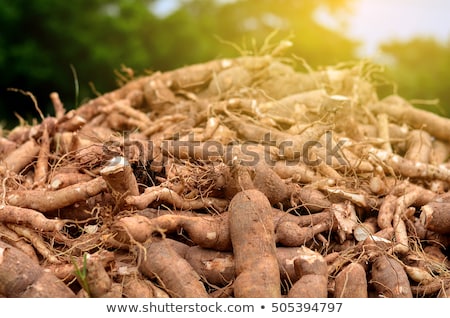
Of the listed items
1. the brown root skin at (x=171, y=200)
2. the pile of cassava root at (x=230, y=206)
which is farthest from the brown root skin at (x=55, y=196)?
the brown root skin at (x=171, y=200)

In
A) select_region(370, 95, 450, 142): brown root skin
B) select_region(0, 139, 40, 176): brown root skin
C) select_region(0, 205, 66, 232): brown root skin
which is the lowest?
select_region(0, 205, 66, 232): brown root skin

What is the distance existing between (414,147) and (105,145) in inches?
84.5

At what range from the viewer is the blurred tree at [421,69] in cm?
855

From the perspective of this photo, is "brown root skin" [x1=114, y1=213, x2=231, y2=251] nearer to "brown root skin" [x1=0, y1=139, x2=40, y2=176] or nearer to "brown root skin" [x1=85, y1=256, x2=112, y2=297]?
"brown root skin" [x1=85, y1=256, x2=112, y2=297]

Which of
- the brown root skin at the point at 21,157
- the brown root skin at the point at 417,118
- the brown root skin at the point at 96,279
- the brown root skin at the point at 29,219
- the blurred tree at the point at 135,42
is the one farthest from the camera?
the blurred tree at the point at 135,42

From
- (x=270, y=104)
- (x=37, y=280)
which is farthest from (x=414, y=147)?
(x=37, y=280)

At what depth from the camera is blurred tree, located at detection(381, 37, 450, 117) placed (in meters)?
8.55

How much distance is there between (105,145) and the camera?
2.88 meters

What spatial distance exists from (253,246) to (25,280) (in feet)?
3.20

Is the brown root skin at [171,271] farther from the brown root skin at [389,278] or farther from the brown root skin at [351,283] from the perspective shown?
the brown root skin at [389,278]

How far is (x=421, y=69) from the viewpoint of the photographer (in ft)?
29.1

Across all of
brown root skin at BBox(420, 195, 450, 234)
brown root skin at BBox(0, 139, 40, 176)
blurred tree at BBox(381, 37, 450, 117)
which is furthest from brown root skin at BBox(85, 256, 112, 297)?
blurred tree at BBox(381, 37, 450, 117)

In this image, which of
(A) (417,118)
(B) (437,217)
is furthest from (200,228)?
(A) (417,118)
